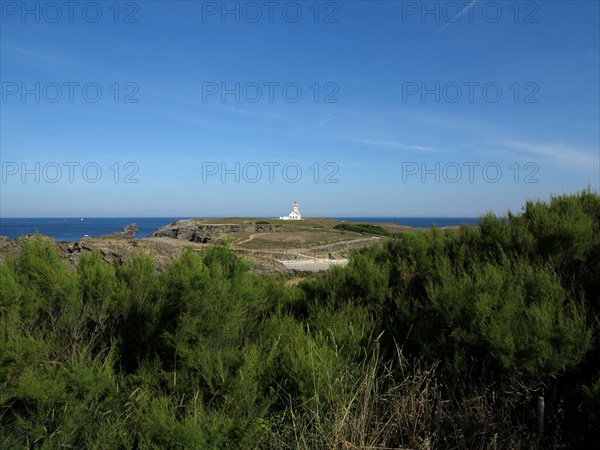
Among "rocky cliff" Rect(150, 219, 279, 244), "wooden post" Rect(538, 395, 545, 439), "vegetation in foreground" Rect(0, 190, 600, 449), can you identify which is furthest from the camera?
"rocky cliff" Rect(150, 219, 279, 244)

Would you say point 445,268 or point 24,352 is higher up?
point 445,268

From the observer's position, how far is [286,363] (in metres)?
4.13

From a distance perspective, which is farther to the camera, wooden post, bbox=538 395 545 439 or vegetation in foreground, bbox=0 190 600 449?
vegetation in foreground, bbox=0 190 600 449

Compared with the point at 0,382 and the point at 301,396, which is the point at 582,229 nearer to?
the point at 301,396

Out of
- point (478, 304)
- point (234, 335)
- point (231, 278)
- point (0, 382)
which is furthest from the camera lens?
point (231, 278)

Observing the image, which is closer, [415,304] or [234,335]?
[234,335]

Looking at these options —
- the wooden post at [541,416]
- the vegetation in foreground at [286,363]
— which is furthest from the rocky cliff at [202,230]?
the wooden post at [541,416]

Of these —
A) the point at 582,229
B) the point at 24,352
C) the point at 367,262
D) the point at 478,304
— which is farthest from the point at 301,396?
the point at 582,229

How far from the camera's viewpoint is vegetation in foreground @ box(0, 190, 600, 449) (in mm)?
3467

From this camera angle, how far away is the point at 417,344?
4777 millimetres

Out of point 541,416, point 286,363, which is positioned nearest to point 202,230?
point 286,363

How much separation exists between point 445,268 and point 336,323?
1.55 metres

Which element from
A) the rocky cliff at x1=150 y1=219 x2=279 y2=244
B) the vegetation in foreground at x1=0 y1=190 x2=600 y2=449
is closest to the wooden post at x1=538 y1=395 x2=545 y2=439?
the vegetation in foreground at x1=0 y1=190 x2=600 y2=449

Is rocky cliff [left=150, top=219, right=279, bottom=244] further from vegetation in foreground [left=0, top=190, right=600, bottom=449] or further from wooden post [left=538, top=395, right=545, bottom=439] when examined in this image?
wooden post [left=538, top=395, right=545, bottom=439]
